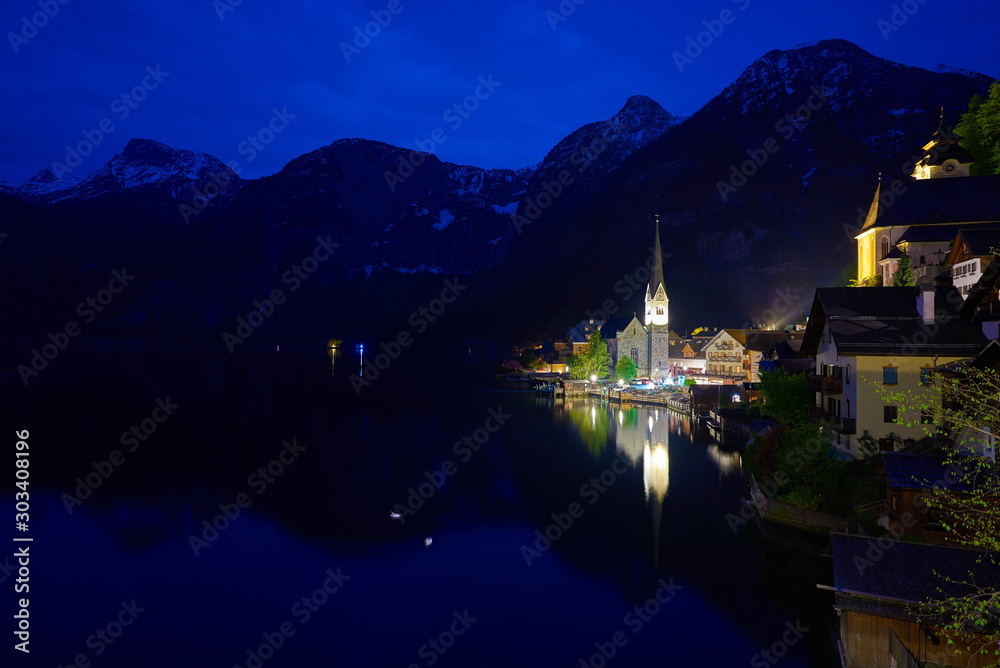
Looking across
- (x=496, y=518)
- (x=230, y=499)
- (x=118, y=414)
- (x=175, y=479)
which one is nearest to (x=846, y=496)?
(x=496, y=518)

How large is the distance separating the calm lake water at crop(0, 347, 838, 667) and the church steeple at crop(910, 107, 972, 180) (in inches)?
1653

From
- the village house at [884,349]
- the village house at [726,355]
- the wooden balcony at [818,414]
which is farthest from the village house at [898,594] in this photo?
the village house at [726,355]

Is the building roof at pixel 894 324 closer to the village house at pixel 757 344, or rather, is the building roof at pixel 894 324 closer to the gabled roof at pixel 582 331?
the village house at pixel 757 344

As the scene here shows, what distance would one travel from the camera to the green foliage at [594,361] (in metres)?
126

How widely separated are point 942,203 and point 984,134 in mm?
16095

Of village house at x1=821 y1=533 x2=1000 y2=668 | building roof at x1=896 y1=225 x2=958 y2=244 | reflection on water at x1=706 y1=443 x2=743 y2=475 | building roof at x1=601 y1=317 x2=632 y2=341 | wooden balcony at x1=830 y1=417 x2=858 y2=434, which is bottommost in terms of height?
reflection on water at x1=706 y1=443 x2=743 y2=475

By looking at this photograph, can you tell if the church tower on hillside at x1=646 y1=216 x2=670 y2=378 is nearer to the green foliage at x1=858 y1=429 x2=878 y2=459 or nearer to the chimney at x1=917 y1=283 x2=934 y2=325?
the chimney at x1=917 y1=283 x2=934 y2=325

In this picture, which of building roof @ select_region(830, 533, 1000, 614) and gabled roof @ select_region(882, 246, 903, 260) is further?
gabled roof @ select_region(882, 246, 903, 260)

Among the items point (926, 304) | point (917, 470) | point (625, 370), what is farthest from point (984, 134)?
point (625, 370)

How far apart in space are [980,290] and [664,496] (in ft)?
76.2

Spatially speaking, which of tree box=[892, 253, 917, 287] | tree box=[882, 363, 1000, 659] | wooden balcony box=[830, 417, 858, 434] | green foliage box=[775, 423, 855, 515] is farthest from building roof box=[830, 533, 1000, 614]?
tree box=[892, 253, 917, 287]

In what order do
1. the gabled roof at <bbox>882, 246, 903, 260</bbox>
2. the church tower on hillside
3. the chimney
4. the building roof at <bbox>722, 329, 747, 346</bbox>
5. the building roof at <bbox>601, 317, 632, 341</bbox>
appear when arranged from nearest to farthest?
1. the chimney
2. the gabled roof at <bbox>882, 246, 903, 260</bbox>
3. the building roof at <bbox>722, 329, 747, 346</bbox>
4. the church tower on hillside
5. the building roof at <bbox>601, 317, 632, 341</bbox>

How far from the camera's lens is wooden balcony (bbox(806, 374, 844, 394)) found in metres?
38.6

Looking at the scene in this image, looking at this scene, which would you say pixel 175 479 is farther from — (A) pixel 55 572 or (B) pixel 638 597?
(B) pixel 638 597
